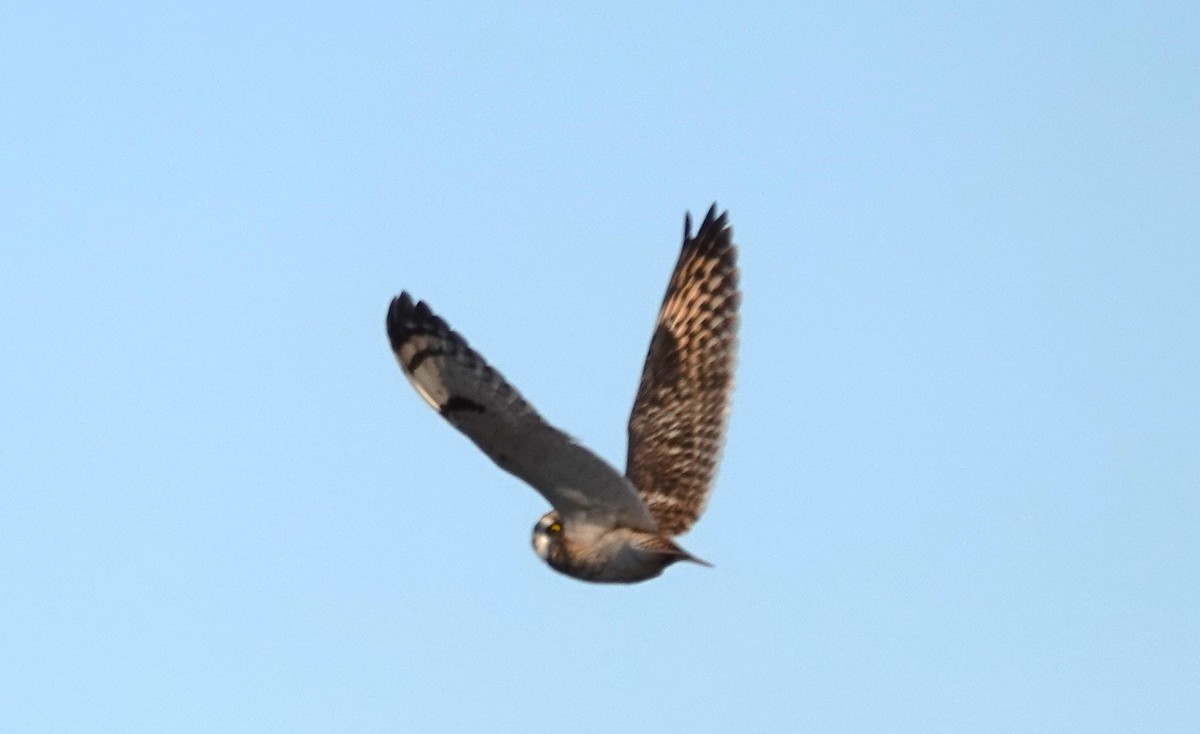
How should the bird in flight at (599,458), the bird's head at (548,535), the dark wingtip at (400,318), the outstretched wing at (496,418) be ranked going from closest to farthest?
the outstretched wing at (496,418) → the bird in flight at (599,458) → the dark wingtip at (400,318) → the bird's head at (548,535)

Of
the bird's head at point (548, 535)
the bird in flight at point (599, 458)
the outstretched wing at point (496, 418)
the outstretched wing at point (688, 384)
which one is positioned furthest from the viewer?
the outstretched wing at point (688, 384)

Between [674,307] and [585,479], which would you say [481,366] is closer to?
[585,479]

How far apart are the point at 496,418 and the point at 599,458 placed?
2.67 feet

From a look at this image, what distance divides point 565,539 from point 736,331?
165 inches

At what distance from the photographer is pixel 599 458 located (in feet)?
50.4

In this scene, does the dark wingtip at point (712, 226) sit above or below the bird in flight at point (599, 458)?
above

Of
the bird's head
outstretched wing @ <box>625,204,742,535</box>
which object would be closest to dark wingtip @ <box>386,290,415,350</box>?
the bird's head

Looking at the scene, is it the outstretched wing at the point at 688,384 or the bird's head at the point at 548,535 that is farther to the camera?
the outstretched wing at the point at 688,384

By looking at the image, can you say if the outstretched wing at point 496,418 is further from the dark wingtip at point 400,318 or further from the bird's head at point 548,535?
the bird's head at point 548,535

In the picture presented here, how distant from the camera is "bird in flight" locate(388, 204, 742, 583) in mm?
15398

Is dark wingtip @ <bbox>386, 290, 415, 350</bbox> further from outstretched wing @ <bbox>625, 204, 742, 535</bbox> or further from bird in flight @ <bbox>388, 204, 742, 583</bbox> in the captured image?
outstretched wing @ <bbox>625, 204, 742, 535</bbox>

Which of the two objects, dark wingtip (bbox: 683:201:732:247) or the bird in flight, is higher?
dark wingtip (bbox: 683:201:732:247)

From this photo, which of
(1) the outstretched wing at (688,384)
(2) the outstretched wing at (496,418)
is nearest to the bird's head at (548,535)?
(2) the outstretched wing at (496,418)

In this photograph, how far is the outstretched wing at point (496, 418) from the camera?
15273 millimetres
